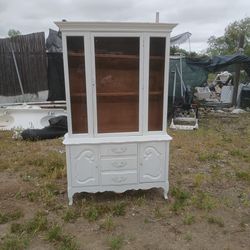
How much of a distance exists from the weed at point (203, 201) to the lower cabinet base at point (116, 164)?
410mm

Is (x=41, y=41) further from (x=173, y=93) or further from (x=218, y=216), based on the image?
(x=218, y=216)

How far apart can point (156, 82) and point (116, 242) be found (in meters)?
1.51

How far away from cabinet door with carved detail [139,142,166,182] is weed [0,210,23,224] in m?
1.21

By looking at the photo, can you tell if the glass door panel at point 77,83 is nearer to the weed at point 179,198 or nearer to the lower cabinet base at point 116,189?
the lower cabinet base at point 116,189

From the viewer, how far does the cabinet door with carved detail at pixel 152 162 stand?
2.87 m

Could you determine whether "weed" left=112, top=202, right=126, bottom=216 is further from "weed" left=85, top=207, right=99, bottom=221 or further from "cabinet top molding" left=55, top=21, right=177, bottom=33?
"cabinet top molding" left=55, top=21, right=177, bottom=33

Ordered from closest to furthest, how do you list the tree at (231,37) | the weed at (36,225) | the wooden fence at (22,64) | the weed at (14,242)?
1. the weed at (14,242)
2. the weed at (36,225)
3. the wooden fence at (22,64)
4. the tree at (231,37)

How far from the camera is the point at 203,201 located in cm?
294

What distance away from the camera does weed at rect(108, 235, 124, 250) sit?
223 centimetres

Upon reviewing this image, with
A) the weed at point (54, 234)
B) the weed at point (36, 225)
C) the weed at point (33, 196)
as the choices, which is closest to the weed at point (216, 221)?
the weed at point (54, 234)

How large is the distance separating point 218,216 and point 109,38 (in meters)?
1.93

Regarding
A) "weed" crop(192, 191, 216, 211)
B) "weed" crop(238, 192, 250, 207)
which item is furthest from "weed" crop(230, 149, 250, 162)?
"weed" crop(192, 191, 216, 211)

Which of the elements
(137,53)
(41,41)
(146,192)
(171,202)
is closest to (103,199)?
(146,192)

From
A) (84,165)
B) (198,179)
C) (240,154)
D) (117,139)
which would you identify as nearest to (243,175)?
(198,179)
